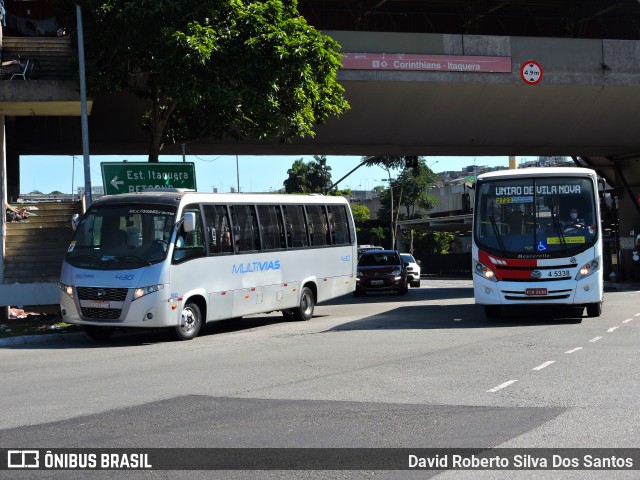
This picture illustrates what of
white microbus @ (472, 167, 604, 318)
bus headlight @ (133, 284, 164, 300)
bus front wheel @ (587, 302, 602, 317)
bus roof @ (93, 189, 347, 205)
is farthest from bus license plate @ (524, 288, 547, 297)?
bus headlight @ (133, 284, 164, 300)

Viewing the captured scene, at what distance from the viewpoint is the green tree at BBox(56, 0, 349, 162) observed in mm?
21656

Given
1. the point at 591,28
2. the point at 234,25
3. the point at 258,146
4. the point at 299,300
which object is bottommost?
the point at 299,300

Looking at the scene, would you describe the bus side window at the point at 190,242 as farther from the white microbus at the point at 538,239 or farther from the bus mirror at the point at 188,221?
the white microbus at the point at 538,239

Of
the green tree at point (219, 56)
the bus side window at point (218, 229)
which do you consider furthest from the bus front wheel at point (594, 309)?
the green tree at point (219, 56)

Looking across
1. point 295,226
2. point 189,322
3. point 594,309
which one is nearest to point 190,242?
point 189,322

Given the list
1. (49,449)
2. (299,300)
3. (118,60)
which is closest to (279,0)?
(118,60)

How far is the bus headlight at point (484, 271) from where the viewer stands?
63.9 ft

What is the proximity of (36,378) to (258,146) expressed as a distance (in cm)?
2219

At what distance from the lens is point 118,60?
914 inches

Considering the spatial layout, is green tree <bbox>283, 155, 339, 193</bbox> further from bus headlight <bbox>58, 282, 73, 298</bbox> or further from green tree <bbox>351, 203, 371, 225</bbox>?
bus headlight <bbox>58, 282, 73, 298</bbox>

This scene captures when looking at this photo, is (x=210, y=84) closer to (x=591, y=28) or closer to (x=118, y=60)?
(x=118, y=60)

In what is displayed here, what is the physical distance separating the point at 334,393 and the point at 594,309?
11.9 m

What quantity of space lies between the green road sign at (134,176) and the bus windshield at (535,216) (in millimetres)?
8645

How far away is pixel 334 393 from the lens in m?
10.1
